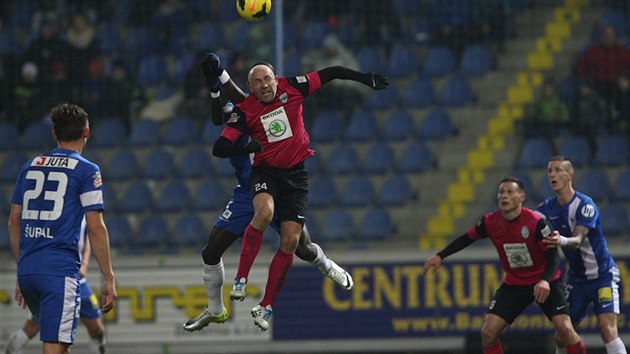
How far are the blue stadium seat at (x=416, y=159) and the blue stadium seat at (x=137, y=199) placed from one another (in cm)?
323

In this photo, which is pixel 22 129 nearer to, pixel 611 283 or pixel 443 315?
pixel 443 315

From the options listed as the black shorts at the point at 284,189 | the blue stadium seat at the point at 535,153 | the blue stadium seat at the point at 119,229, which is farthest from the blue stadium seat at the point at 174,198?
the black shorts at the point at 284,189

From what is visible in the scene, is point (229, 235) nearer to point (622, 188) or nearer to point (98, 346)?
point (98, 346)

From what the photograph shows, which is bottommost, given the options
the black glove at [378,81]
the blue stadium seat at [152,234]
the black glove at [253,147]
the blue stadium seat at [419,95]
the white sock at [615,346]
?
the white sock at [615,346]

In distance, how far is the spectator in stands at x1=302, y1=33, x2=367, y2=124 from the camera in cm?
1517

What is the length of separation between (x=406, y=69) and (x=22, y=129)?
5130 millimetres

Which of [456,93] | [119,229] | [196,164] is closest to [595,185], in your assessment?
[456,93]

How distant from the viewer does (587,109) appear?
559 inches

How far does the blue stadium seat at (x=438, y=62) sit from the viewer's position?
15.6 meters

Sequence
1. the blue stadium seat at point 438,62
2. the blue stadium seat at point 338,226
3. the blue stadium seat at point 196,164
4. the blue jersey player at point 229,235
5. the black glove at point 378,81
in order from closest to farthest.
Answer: the black glove at point 378,81 → the blue jersey player at point 229,235 → the blue stadium seat at point 338,226 → the blue stadium seat at point 196,164 → the blue stadium seat at point 438,62

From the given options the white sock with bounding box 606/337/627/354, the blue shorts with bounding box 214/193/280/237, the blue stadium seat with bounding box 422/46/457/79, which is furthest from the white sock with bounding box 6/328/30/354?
the blue stadium seat with bounding box 422/46/457/79

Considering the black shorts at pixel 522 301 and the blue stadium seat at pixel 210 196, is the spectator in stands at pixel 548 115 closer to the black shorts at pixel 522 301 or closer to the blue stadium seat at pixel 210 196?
the blue stadium seat at pixel 210 196

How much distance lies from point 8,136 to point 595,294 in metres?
8.74

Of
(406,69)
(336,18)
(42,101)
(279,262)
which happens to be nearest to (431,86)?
(406,69)
